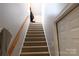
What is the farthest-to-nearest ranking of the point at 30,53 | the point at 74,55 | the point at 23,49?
the point at 23,49, the point at 30,53, the point at 74,55

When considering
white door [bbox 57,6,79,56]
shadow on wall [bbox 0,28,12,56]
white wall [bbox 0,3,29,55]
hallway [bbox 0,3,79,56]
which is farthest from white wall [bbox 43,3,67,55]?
shadow on wall [bbox 0,28,12,56]

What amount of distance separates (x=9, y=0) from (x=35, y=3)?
30 cm

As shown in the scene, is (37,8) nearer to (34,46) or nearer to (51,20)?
(51,20)

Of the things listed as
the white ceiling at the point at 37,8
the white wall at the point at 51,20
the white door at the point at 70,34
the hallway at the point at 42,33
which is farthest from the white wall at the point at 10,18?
the white door at the point at 70,34

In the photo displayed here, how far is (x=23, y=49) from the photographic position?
5.51 ft

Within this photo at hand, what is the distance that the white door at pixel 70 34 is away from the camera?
1.41 m

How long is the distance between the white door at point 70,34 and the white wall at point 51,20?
11 centimetres

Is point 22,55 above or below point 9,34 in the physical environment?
below

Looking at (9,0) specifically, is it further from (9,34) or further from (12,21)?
(9,34)

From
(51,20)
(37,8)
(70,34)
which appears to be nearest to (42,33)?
(51,20)

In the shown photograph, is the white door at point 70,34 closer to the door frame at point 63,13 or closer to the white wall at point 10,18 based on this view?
the door frame at point 63,13

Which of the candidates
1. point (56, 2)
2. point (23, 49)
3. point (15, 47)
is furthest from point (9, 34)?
point (56, 2)

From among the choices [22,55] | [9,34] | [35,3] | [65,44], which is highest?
[35,3]

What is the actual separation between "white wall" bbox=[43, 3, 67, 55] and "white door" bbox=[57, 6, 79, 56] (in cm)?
11
